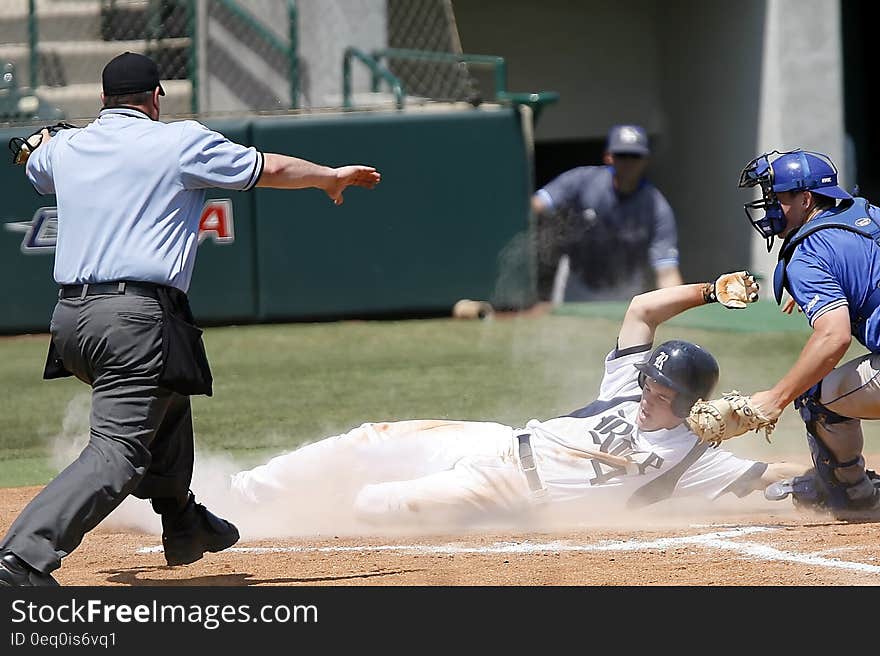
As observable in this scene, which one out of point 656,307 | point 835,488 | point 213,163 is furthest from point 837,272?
point 213,163

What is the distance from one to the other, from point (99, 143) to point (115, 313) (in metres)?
0.57

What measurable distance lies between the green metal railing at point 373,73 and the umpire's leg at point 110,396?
8944 mm

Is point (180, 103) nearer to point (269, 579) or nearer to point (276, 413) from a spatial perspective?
point (276, 413)

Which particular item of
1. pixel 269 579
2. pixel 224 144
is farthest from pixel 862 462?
pixel 224 144

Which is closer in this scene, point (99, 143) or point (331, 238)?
point (99, 143)

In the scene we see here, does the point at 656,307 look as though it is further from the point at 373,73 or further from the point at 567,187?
→ the point at 373,73

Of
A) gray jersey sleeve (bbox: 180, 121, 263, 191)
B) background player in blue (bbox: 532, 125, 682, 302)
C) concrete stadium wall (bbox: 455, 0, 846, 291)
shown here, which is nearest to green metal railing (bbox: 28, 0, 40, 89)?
background player in blue (bbox: 532, 125, 682, 302)

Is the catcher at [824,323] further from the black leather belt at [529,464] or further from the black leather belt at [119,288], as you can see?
the black leather belt at [119,288]

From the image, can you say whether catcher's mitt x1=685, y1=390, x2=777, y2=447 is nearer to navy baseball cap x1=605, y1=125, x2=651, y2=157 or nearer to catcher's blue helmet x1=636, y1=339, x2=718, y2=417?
catcher's blue helmet x1=636, y1=339, x2=718, y2=417

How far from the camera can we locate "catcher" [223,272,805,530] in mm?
5402

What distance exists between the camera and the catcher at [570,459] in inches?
213

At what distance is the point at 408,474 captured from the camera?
231 inches

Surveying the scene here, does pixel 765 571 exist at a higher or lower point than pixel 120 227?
lower

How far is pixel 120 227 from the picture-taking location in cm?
434
